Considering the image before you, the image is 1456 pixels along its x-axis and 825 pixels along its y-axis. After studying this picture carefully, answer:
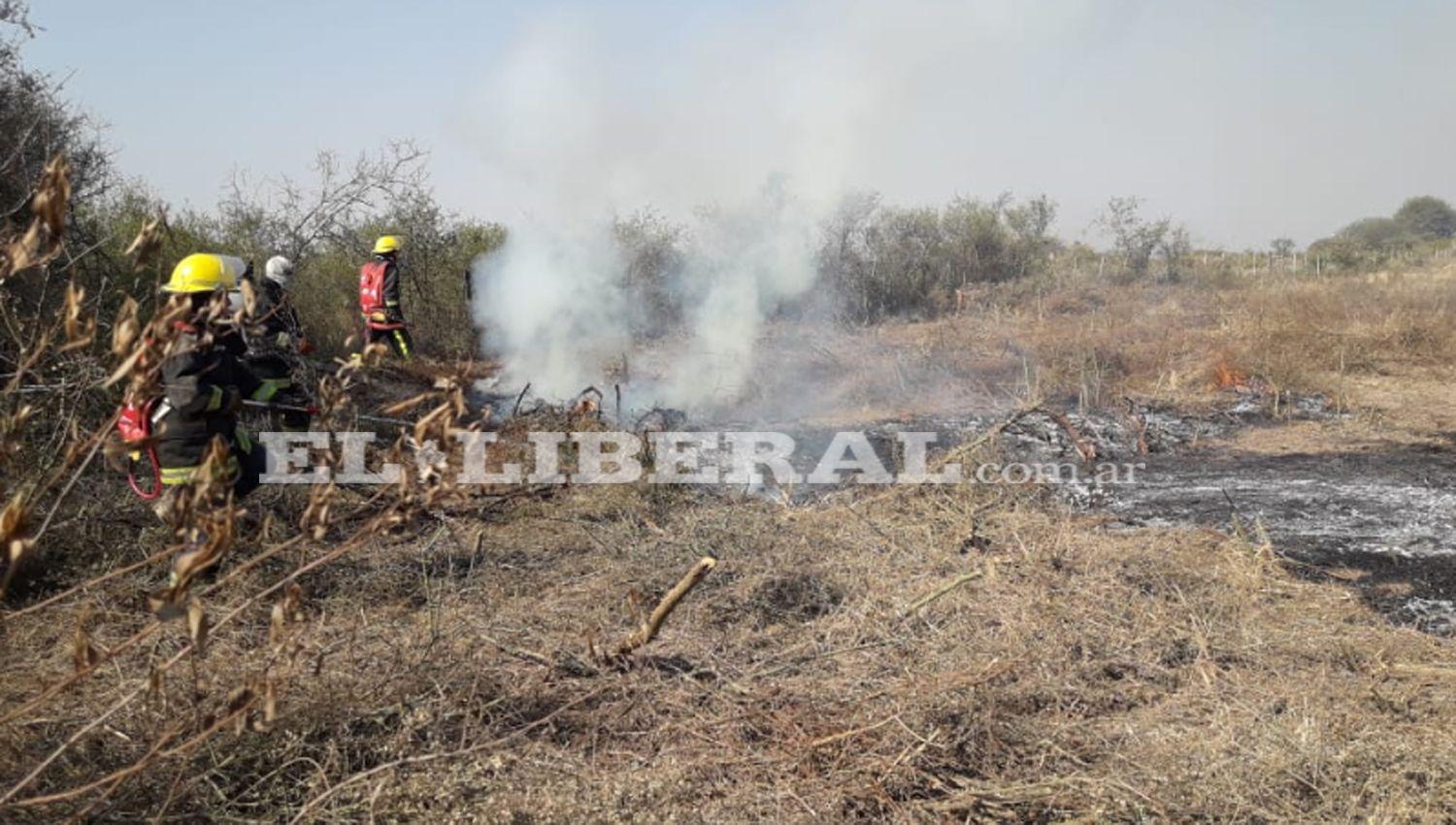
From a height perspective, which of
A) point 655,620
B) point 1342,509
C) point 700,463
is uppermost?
point 700,463

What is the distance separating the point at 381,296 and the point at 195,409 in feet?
15.2

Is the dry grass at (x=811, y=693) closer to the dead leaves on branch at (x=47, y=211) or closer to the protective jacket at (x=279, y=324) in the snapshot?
the dead leaves on branch at (x=47, y=211)

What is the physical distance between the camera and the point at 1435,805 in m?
3.09

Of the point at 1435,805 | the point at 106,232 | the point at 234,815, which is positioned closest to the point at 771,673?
the point at 234,815

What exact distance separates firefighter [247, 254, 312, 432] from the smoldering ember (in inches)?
9.1

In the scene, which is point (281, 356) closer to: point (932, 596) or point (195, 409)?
point (195, 409)

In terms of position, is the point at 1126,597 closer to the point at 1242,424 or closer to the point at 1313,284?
the point at 1242,424

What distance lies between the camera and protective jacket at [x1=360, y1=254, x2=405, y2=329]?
347 inches

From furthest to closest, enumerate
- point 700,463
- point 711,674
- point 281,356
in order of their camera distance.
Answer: point 700,463 → point 281,356 → point 711,674

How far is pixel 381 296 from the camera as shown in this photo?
883 centimetres

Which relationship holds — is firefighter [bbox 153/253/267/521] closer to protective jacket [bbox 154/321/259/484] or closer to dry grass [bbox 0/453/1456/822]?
protective jacket [bbox 154/321/259/484]

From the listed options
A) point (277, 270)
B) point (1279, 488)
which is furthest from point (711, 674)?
point (1279, 488)

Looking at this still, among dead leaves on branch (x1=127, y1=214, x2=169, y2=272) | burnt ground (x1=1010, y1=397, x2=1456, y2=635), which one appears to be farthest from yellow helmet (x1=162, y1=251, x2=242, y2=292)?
burnt ground (x1=1010, y1=397, x2=1456, y2=635)

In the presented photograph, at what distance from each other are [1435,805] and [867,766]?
1843mm
